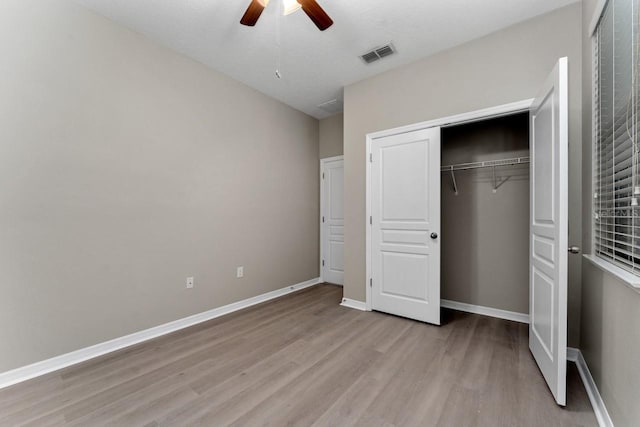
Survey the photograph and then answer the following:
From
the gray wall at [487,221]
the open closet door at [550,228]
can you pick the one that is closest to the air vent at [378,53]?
the gray wall at [487,221]

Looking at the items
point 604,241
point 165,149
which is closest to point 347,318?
point 604,241

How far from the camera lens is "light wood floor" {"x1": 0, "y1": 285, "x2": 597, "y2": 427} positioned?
154 centimetres

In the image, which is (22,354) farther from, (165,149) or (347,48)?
(347,48)

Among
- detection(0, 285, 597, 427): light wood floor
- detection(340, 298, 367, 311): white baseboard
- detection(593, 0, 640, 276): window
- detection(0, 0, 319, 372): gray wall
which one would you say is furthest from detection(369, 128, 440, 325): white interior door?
detection(0, 0, 319, 372): gray wall

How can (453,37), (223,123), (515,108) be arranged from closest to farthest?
(515,108) < (453,37) < (223,123)

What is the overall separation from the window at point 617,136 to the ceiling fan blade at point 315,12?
1.63 m

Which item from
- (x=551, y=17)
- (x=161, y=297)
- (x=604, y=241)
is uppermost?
(x=551, y=17)

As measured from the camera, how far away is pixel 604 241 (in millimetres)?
1710

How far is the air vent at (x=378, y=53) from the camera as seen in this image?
8.99 ft

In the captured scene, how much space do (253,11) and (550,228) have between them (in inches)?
98.0

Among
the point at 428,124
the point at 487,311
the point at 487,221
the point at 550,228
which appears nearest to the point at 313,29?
the point at 428,124

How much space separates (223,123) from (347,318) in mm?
2694

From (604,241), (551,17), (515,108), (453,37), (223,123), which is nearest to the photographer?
(604,241)

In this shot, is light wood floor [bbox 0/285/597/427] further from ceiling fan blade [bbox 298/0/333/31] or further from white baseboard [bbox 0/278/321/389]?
ceiling fan blade [bbox 298/0/333/31]
